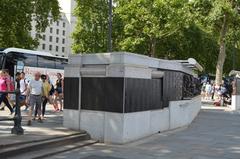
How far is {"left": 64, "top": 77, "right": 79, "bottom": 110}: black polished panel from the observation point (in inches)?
512

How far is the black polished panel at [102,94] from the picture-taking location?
12.0 metres

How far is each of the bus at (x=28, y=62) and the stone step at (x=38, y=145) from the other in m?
15.3

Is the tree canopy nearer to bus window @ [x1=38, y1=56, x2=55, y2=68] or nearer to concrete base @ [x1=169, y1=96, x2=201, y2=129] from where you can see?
bus window @ [x1=38, y1=56, x2=55, y2=68]

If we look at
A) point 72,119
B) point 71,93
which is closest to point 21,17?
point 71,93

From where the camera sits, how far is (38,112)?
14.7m

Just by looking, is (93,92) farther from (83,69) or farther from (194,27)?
(194,27)

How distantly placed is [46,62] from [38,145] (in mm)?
21499

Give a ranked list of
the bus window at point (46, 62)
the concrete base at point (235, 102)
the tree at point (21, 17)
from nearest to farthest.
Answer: the concrete base at point (235, 102) < the bus window at point (46, 62) < the tree at point (21, 17)

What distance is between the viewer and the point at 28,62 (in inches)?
1155

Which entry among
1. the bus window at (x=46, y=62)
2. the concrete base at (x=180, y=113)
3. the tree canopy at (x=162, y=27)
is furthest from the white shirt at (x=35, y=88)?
the tree canopy at (x=162, y=27)

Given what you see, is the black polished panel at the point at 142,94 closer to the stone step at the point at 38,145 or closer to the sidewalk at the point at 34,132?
the stone step at the point at 38,145

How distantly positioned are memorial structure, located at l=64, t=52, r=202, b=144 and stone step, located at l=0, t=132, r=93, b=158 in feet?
2.22

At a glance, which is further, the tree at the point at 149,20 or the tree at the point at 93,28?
the tree at the point at 93,28

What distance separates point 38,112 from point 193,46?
3676cm
